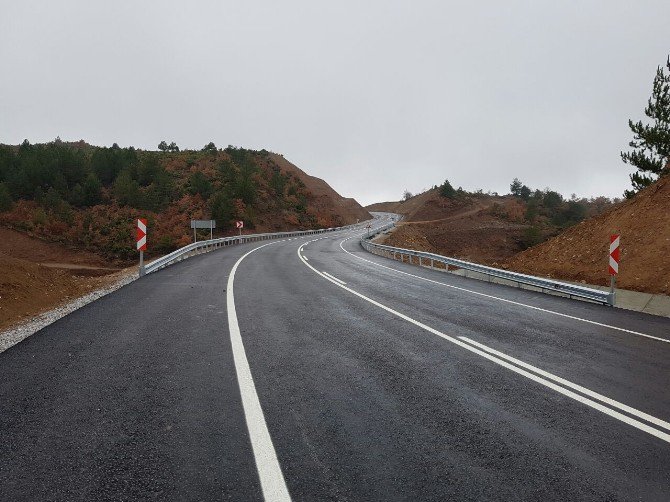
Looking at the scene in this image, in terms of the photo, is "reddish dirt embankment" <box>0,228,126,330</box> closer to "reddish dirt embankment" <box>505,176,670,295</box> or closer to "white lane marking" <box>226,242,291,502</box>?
"white lane marking" <box>226,242,291,502</box>

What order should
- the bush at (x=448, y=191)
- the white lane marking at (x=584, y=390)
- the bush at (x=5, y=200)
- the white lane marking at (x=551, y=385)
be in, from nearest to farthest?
the white lane marking at (x=551, y=385), the white lane marking at (x=584, y=390), the bush at (x=5, y=200), the bush at (x=448, y=191)

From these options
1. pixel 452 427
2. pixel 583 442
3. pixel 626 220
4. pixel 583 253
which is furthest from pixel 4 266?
pixel 626 220

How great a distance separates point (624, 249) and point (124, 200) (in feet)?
190

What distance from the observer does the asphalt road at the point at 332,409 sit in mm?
2777

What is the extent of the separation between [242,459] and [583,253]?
702 inches

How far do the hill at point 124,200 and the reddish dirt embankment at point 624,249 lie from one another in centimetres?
3820

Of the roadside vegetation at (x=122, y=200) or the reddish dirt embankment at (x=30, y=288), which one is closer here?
the reddish dirt embankment at (x=30, y=288)

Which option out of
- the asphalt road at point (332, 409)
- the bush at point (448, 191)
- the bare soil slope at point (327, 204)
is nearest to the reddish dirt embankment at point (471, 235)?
the bush at point (448, 191)

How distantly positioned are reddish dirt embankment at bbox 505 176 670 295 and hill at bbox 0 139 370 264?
125ft

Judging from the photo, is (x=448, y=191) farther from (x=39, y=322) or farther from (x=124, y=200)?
(x=39, y=322)

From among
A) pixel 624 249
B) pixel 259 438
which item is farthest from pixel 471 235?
pixel 259 438

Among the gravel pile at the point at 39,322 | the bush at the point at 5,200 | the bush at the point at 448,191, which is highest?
the bush at the point at 448,191

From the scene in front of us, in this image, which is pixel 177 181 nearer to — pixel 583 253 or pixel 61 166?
pixel 61 166

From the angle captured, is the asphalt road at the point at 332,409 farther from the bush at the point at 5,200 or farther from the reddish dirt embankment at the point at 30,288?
the bush at the point at 5,200
